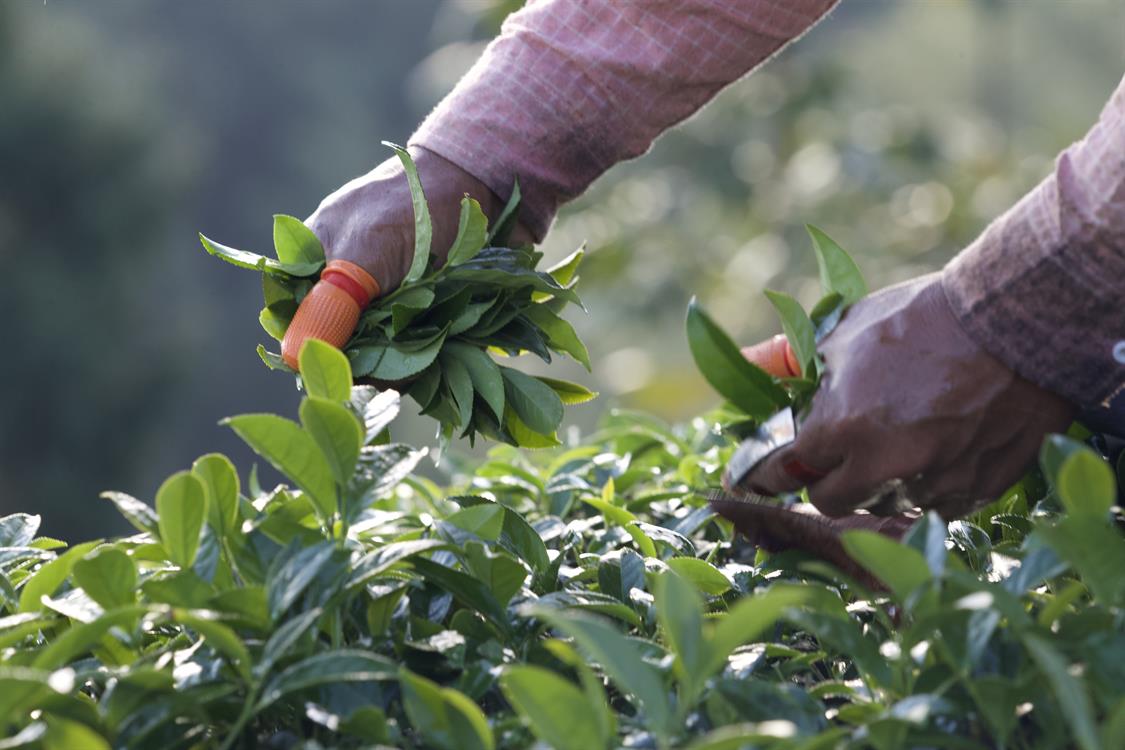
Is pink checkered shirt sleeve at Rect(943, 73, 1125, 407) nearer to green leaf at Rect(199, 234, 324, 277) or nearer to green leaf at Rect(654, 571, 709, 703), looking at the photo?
green leaf at Rect(654, 571, 709, 703)

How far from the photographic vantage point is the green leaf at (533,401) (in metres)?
1.46

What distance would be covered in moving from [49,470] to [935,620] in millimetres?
14754

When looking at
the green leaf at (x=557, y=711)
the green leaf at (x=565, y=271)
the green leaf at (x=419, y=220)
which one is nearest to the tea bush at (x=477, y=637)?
the green leaf at (x=557, y=711)

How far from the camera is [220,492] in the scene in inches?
41.1

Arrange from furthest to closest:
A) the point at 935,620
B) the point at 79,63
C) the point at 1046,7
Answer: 1. the point at 1046,7
2. the point at 79,63
3. the point at 935,620

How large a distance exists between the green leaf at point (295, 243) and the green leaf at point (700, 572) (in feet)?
2.07

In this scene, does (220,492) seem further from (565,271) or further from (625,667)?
(565,271)

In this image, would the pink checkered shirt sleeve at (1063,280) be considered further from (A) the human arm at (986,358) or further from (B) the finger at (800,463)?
(B) the finger at (800,463)

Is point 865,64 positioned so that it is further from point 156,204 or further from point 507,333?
point 507,333

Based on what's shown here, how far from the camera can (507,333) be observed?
1.55 m

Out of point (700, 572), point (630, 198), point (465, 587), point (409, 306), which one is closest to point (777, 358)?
point (700, 572)

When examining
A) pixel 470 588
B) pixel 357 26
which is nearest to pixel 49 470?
pixel 470 588

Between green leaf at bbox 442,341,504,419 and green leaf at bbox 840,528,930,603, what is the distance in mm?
622

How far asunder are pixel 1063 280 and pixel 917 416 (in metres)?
0.20
